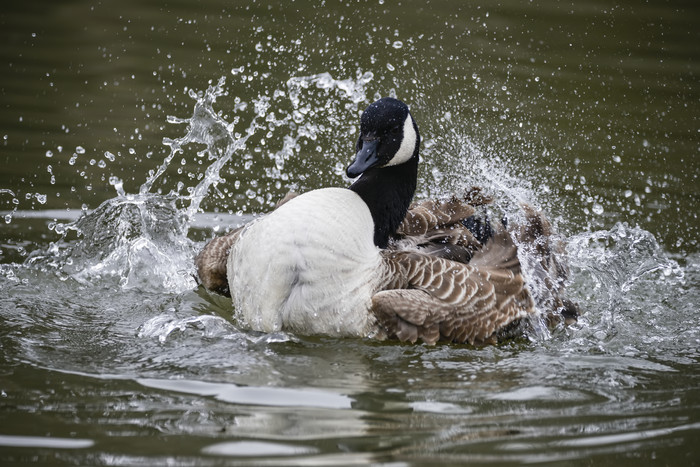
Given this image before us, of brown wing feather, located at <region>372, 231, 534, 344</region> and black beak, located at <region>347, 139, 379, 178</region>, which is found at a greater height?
black beak, located at <region>347, 139, 379, 178</region>

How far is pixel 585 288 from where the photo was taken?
7887 mm

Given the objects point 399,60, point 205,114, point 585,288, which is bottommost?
point 585,288

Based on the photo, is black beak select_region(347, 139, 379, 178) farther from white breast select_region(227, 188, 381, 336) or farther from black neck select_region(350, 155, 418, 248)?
black neck select_region(350, 155, 418, 248)

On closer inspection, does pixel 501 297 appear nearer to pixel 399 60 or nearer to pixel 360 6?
pixel 399 60

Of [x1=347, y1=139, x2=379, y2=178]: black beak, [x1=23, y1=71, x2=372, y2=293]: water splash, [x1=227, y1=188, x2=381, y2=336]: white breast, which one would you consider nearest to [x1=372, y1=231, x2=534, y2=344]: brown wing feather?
→ [x1=227, y1=188, x2=381, y2=336]: white breast

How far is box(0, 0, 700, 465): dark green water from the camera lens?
188 inches

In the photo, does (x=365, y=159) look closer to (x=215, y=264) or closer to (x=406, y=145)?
(x=406, y=145)

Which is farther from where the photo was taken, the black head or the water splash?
the water splash

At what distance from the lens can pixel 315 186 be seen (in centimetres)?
975

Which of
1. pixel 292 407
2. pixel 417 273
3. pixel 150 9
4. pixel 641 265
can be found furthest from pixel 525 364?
pixel 150 9

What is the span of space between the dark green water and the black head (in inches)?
52.2

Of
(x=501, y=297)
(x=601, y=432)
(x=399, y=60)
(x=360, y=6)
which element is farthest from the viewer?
(x=360, y=6)

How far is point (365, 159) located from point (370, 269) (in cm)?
77

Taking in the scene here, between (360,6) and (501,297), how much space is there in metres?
9.76
